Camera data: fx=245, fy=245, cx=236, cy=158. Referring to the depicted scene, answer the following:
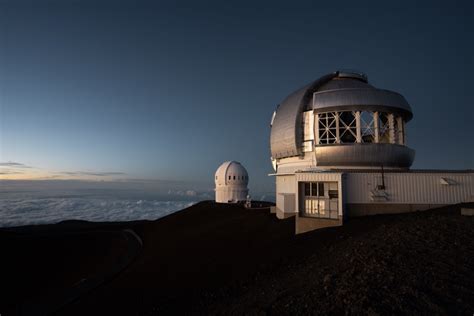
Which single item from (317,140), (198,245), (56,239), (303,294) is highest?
(317,140)

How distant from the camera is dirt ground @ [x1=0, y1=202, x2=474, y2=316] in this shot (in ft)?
15.2

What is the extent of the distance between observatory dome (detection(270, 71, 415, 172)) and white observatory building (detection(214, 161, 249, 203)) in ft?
64.6

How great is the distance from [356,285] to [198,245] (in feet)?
38.1

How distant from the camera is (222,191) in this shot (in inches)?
1516

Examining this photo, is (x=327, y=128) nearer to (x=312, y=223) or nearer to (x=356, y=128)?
(x=356, y=128)

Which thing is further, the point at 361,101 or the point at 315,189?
the point at 361,101

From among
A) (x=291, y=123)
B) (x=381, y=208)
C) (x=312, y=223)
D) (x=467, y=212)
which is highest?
(x=291, y=123)

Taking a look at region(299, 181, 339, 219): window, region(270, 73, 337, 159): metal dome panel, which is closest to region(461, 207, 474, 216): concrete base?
region(299, 181, 339, 219): window

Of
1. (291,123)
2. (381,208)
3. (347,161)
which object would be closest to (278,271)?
(381,208)

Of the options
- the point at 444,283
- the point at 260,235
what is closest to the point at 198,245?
the point at 260,235

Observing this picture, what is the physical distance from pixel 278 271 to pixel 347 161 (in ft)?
30.6

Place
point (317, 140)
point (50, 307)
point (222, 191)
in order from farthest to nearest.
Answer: point (222, 191), point (317, 140), point (50, 307)

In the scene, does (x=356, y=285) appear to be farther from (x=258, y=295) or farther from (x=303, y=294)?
(x=258, y=295)

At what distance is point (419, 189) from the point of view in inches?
516
